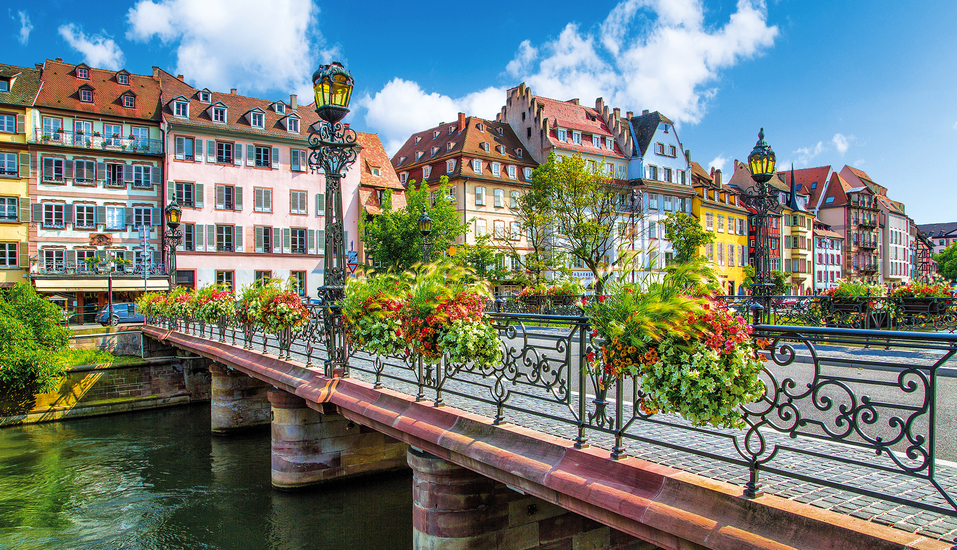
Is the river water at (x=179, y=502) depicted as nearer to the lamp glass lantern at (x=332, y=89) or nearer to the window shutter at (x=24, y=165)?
the lamp glass lantern at (x=332, y=89)

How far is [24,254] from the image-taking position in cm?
3847

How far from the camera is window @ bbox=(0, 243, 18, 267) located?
38062 mm

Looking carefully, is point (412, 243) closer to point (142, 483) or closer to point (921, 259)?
point (142, 483)

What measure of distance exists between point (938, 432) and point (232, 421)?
17926 millimetres

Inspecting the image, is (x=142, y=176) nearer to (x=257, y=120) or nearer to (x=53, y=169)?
(x=53, y=169)

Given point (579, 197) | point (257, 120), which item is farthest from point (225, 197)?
point (579, 197)

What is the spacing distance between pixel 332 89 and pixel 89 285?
36.2 metres

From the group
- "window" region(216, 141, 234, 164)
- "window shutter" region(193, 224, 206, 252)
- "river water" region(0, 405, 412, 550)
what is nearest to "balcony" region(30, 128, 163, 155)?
"window" region(216, 141, 234, 164)

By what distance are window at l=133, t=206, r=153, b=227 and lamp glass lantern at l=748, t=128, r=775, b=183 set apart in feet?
127

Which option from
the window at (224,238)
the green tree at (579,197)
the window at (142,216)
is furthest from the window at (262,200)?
the green tree at (579,197)

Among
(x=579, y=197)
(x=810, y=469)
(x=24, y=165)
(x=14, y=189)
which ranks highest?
(x=24, y=165)

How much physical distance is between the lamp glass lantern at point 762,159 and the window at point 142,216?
38564mm

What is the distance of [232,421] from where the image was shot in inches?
765

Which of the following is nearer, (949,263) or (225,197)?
(225,197)
